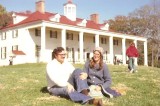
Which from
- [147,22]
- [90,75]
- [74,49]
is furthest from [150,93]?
[147,22]

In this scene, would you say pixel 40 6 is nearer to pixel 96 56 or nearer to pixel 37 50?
pixel 37 50

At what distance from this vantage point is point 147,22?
70000 mm

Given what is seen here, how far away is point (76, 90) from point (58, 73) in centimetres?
80

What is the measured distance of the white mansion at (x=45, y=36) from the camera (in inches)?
1934

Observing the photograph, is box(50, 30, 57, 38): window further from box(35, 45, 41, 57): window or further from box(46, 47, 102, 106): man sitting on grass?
box(46, 47, 102, 106): man sitting on grass

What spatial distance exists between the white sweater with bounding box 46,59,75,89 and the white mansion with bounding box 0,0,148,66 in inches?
1431

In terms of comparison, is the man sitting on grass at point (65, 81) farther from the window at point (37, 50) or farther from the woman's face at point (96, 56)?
the window at point (37, 50)

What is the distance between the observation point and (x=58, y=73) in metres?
10.0

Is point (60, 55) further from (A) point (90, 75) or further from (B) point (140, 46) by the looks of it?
(B) point (140, 46)

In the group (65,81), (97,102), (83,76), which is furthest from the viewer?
(65,81)

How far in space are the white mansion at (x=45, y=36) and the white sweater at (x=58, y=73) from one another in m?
36.3

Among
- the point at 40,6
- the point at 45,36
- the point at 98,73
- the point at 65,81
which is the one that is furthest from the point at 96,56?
the point at 40,6

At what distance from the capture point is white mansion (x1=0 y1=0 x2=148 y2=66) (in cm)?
4912

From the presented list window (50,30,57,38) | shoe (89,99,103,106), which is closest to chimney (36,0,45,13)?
window (50,30,57,38)
